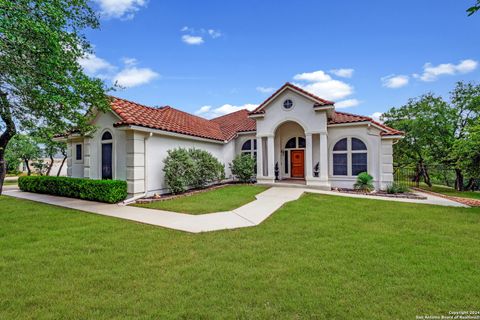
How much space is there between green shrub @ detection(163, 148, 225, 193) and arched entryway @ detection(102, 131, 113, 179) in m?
2.69

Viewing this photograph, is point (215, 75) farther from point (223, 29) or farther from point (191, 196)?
point (191, 196)

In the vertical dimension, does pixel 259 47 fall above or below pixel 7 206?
above

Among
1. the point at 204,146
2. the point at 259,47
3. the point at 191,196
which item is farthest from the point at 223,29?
the point at 191,196

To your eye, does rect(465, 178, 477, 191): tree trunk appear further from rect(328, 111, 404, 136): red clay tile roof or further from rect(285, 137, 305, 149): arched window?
rect(285, 137, 305, 149): arched window

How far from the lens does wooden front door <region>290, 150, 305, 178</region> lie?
17672 mm

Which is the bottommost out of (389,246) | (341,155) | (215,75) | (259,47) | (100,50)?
(389,246)

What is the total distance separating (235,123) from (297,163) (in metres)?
6.54

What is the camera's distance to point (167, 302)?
3.23 meters

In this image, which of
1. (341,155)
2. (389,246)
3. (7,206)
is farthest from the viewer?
(341,155)

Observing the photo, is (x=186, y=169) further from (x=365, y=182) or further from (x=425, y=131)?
(x=425, y=131)

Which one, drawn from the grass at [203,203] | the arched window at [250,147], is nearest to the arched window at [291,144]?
the arched window at [250,147]

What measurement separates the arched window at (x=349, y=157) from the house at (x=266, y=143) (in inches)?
2.2

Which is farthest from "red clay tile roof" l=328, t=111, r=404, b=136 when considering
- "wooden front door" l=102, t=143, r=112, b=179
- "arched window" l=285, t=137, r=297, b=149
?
"wooden front door" l=102, t=143, r=112, b=179

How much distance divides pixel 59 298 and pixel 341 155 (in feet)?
49.8
